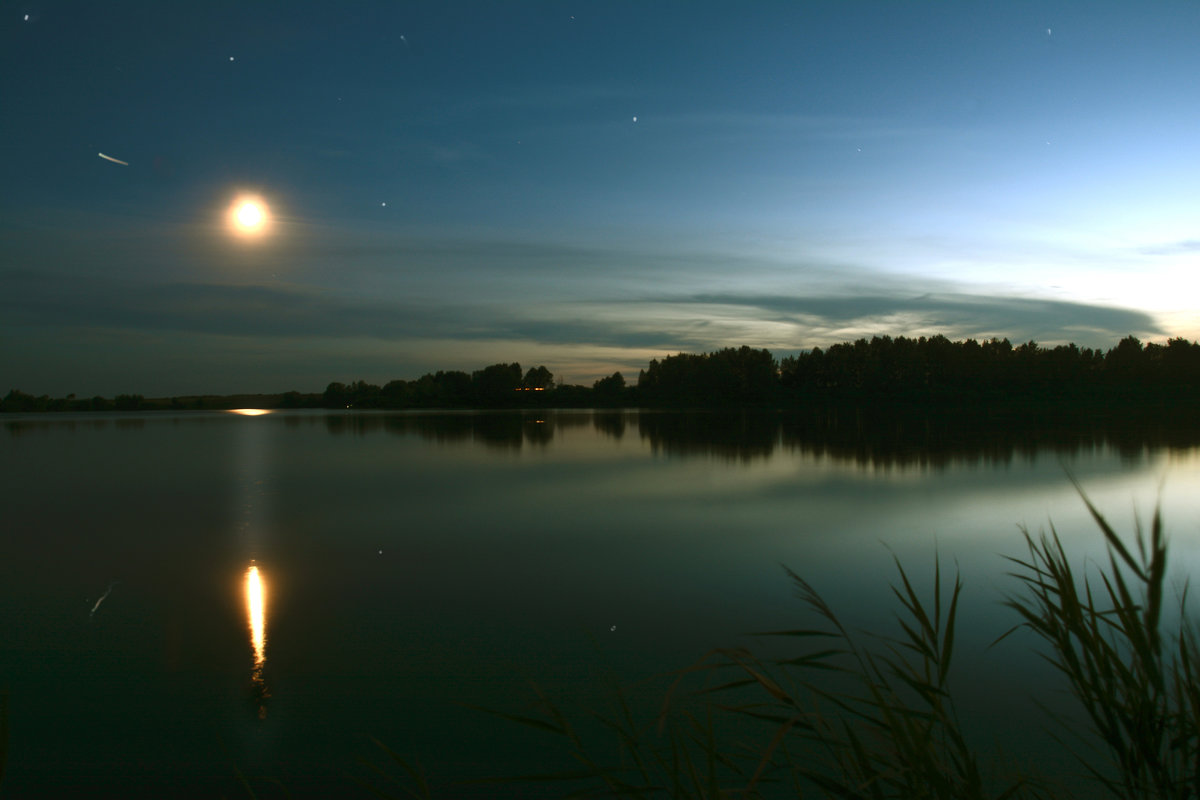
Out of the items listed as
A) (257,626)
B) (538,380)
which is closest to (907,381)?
(538,380)

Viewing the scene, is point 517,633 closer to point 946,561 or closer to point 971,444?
point 946,561

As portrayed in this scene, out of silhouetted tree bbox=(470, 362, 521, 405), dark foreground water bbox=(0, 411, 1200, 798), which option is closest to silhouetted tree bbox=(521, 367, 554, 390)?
silhouetted tree bbox=(470, 362, 521, 405)

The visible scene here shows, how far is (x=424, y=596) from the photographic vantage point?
639cm

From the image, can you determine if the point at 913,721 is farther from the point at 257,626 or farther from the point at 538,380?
the point at 538,380

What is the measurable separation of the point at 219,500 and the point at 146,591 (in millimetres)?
5942

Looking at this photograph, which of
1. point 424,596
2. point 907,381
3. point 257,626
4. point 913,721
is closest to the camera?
point 913,721

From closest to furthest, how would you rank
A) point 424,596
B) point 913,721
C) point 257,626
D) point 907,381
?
point 913,721 < point 257,626 < point 424,596 < point 907,381

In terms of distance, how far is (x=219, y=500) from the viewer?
12094mm

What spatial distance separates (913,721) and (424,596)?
17.2 ft

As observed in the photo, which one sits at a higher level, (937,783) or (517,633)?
(937,783)

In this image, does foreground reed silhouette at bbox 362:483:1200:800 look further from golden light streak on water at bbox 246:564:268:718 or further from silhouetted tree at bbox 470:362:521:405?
silhouetted tree at bbox 470:362:521:405

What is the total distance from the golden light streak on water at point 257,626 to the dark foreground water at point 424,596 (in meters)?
0.03

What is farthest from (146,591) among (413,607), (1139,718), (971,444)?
(971,444)

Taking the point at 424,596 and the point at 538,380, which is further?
the point at 538,380
